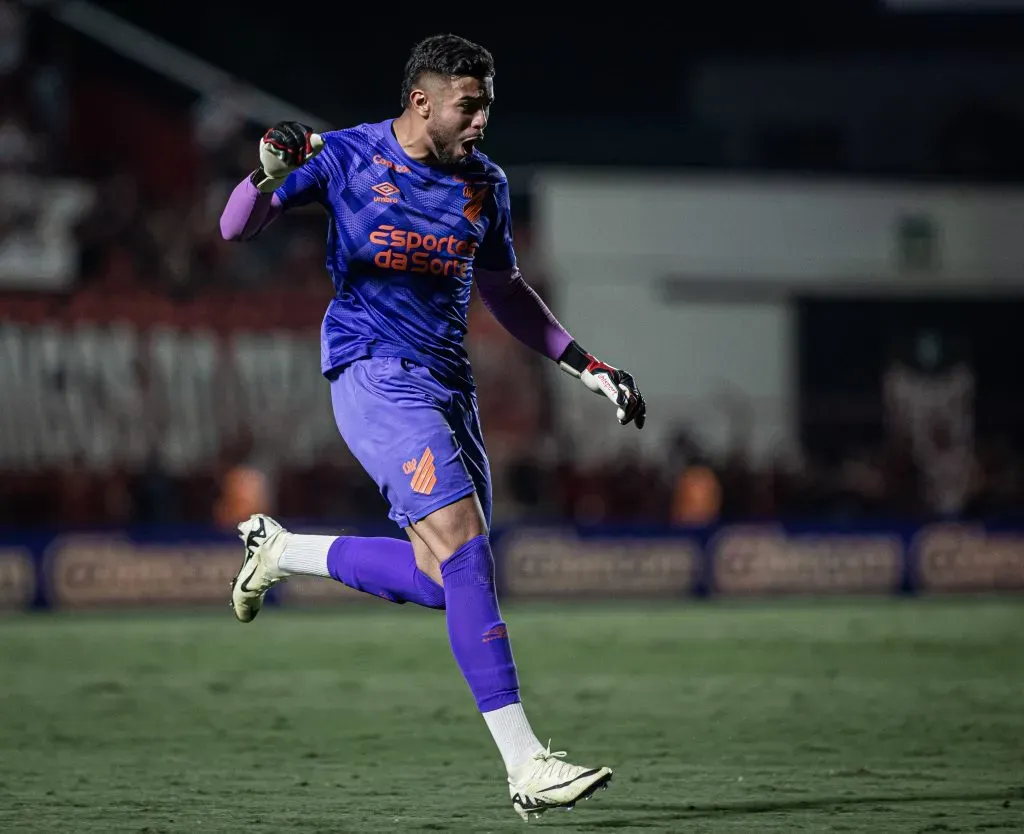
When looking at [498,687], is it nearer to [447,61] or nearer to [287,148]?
[287,148]

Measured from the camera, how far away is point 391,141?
5.52 metres

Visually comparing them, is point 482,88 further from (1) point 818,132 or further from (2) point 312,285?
(1) point 818,132

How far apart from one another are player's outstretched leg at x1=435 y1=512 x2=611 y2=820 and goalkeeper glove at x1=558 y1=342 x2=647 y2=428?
28.7 inches

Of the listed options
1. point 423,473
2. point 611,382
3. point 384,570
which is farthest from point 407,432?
point 611,382

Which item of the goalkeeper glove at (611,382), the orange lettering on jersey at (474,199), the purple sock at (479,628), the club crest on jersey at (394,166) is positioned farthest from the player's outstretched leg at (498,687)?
the club crest on jersey at (394,166)

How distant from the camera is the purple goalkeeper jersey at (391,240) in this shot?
5410mm

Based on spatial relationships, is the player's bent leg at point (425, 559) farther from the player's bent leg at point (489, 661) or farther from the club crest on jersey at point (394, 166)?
the club crest on jersey at point (394, 166)

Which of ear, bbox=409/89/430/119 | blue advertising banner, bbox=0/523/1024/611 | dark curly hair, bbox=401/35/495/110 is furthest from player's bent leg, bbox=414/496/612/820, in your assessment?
blue advertising banner, bbox=0/523/1024/611

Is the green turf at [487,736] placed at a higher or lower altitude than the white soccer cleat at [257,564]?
lower

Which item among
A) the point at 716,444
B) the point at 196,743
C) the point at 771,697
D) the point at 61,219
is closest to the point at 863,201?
the point at 716,444

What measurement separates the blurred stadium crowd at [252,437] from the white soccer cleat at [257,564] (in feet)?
40.1

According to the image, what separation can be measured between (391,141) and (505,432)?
1543 centimetres

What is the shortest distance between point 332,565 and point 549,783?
1438mm

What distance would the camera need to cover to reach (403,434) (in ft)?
17.3
